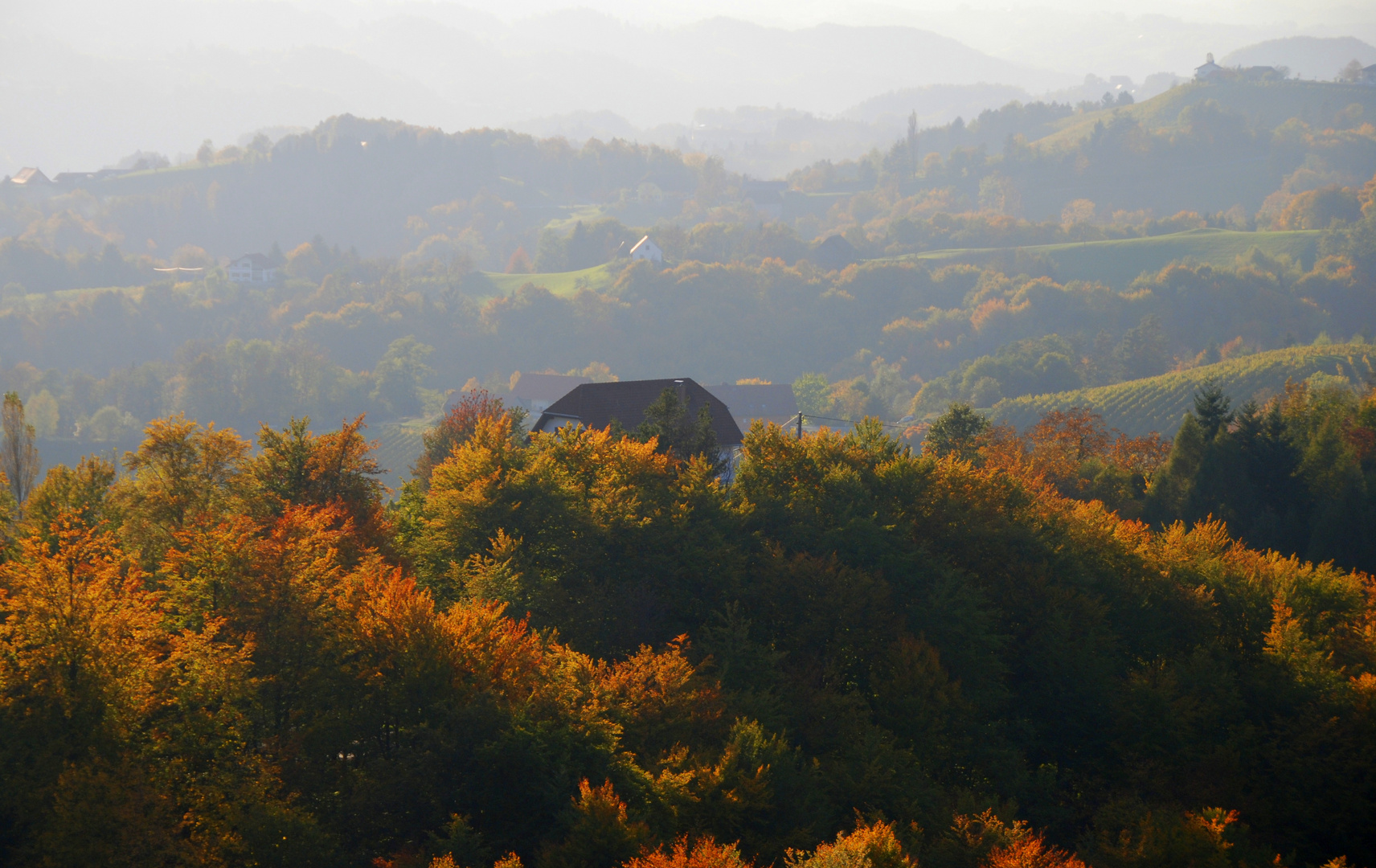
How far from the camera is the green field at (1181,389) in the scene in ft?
337

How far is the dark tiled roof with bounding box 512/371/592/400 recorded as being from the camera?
84.3m

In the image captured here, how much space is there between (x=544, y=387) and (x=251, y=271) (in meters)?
127

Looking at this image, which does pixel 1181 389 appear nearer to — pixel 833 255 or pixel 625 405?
pixel 625 405

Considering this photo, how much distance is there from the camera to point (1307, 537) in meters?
45.5

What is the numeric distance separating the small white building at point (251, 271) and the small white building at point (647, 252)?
71.2 meters

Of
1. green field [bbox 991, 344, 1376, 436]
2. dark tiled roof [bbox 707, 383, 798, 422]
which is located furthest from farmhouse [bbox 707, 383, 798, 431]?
green field [bbox 991, 344, 1376, 436]

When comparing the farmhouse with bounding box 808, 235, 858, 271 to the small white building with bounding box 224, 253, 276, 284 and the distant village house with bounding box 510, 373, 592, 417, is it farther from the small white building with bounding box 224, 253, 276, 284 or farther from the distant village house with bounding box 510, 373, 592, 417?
the distant village house with bounding box 510, 373, 592, 417

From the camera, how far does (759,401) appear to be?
95562 millimetres

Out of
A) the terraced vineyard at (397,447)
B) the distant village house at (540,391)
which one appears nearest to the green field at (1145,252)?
the terraced vineyard at (397,447)

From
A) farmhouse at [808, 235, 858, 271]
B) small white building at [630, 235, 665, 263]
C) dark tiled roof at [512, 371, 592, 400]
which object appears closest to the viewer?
dark tiled roof at [512, 371, 592, 400]

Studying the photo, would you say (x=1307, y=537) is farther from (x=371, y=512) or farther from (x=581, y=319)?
(x=581, y=319)

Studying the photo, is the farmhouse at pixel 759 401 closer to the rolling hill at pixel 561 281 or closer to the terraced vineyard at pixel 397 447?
the terraced vineyard at pixel 397 447

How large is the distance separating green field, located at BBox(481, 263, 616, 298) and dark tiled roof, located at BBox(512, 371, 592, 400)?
83.6 m

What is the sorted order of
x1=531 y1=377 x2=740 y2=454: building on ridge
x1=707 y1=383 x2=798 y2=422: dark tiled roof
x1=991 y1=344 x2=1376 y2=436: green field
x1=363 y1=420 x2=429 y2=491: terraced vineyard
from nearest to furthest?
x1=531 y1=377 x2=740 y2=454: building on ridge, x1=707 y1=383 x2=798 y2=422: dark tiled roof, x1=991 y1=344 x2=1376 y2=436: green field, x1=363 y1=420 x2=429 y2=491: terraced vineyard
